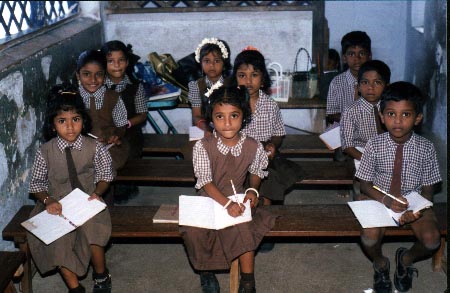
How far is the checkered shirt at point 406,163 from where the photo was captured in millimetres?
3848

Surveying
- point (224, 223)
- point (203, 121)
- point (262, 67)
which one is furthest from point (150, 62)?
point (224, 223)

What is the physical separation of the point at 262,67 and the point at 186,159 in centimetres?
119

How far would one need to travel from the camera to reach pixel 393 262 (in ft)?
14.3

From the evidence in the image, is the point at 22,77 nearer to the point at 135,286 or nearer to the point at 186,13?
the point at 135,286

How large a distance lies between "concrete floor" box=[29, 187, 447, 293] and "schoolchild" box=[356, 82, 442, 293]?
0.26 meters

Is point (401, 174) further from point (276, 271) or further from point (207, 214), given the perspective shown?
point (207, 214)

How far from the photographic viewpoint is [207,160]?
3.90 metres

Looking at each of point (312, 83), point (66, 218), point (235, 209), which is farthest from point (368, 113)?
point (66, 218)

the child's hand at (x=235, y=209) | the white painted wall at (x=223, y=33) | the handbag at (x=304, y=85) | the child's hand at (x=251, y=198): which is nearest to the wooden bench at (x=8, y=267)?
the child's hand at (x=235, y=209)

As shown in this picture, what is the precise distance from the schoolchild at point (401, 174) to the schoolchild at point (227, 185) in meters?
0.75

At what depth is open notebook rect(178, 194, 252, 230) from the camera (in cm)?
365

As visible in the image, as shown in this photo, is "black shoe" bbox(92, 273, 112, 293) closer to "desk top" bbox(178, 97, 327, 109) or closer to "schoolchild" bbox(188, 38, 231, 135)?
"schoolchild" bbox(188, 38, 231, 135)

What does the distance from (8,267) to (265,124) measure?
2.28 metres

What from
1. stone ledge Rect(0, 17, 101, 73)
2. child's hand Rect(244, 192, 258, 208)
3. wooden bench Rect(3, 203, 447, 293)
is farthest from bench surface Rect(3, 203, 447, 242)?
stone ledge Rect(0, 17, 101, 73)
